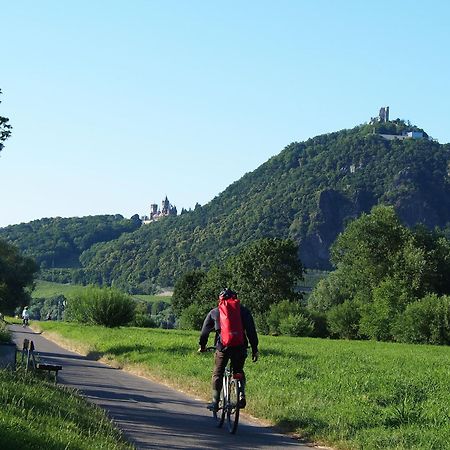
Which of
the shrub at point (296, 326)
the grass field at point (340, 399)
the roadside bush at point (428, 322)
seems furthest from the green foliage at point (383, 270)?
the grass field at point (340, 399)

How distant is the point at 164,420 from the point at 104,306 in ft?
138

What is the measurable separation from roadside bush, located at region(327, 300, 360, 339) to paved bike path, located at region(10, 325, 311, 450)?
181 ft

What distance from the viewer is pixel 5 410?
32.1 ft

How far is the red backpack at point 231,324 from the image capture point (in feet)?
43.4

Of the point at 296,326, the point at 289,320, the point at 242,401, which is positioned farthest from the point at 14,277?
the point at 242,401

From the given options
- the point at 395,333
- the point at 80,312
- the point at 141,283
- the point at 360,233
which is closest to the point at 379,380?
the point at 80,312

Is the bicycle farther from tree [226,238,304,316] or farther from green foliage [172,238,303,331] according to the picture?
tree [226,238,304,316]

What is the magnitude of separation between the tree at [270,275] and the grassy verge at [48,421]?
75.9 meters

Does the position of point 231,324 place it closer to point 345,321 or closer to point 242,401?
point 242,401

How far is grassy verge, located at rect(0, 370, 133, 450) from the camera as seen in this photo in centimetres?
820

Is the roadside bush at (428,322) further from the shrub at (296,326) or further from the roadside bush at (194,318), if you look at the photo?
the roadside bush at (194,318)

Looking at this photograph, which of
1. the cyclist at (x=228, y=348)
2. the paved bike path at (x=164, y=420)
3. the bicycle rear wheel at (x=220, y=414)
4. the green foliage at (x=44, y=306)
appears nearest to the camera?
the paved bike path at (x=164, y=420)

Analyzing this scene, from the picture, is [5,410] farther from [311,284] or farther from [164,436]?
[311,284]

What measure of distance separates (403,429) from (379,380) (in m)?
6.99
